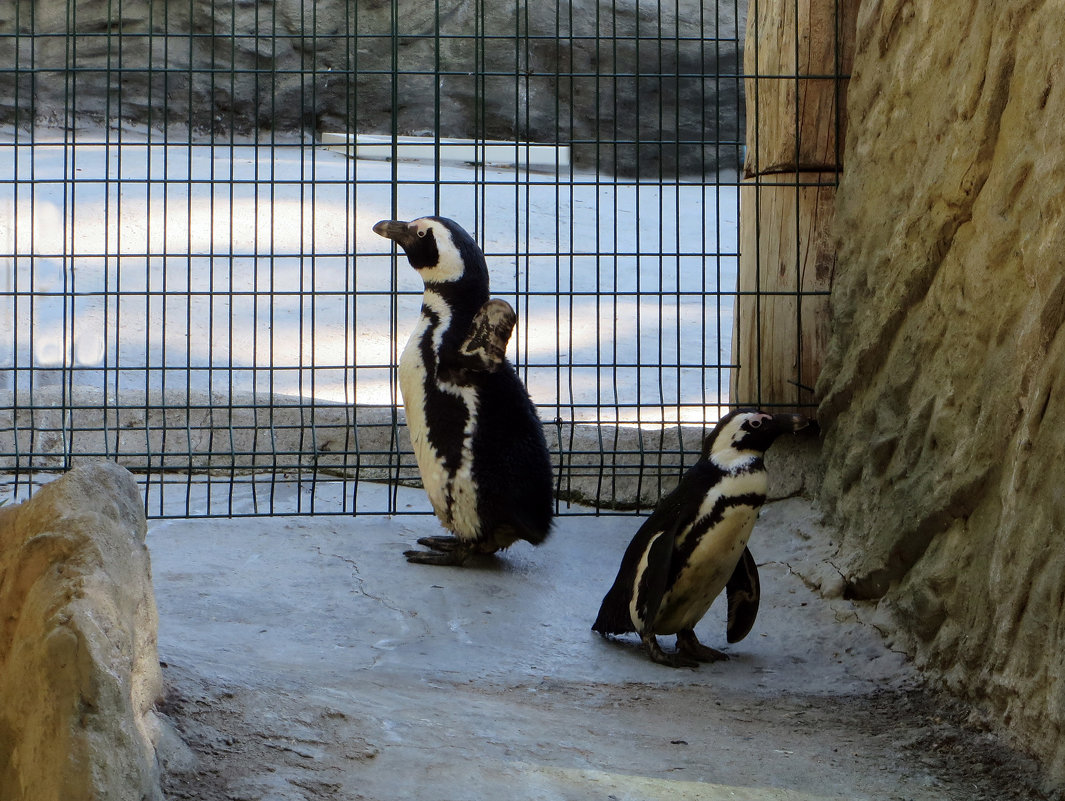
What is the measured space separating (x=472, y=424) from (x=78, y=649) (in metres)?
2.65

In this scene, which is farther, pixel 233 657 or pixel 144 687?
pixel 233 657

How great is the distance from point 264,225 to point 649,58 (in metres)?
4.17

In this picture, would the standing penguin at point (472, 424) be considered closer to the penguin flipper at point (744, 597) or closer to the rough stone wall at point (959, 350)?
the penguin flipper at point (744, 597)

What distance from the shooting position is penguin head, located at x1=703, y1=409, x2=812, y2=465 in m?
3.77

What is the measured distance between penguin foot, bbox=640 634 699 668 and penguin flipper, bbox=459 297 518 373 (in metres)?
1.21

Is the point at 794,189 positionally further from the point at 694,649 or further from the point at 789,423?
the point at 694,649

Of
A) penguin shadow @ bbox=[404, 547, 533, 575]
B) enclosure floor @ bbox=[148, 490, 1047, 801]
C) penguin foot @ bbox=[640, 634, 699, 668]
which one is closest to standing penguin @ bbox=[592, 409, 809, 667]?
penguin foot @ bbox=[640, 634, 699, 668]

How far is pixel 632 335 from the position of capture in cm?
773

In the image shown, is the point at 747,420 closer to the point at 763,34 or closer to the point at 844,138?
the point at 844,138

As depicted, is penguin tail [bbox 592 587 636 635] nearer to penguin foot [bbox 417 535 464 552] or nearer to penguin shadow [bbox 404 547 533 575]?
penguin shadow [bbox 404 547 533 575]

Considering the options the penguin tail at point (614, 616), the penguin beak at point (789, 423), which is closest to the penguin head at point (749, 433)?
the penguin beak at point (789, 423)

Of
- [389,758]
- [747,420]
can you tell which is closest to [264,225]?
[747,420]

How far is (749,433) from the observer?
378 centimetres

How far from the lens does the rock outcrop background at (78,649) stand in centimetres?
176
